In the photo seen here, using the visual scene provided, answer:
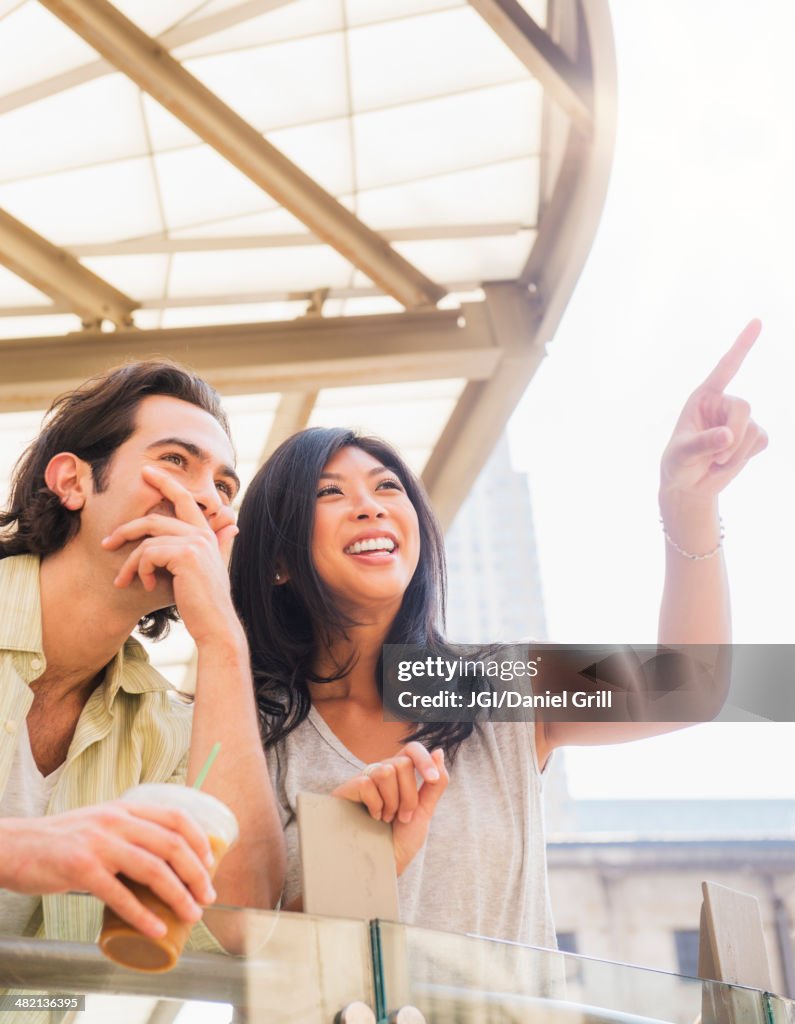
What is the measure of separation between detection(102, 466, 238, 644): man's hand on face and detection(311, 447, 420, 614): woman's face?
0.16 meters

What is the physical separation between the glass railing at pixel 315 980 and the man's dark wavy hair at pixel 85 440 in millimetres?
1235

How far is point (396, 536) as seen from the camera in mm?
2051

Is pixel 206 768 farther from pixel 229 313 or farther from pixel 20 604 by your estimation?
pixel 229 313

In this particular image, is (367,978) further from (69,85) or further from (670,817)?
(670,817)

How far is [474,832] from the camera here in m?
1.69

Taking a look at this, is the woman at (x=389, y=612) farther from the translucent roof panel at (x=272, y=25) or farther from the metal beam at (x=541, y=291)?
the translucent roof panel at (x=272, y=25)

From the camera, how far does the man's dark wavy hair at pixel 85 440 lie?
213 centimetres

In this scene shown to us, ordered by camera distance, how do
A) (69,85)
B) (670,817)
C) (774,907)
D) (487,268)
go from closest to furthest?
(69,85) < (487,268) < (774,907) < (670,817)

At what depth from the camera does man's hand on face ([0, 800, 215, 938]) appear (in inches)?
36.3

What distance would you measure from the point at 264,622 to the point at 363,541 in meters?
0.22

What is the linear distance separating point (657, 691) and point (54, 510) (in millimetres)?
1053

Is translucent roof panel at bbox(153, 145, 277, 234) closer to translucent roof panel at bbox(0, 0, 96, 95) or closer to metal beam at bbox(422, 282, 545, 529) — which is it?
translucent roof panel at bbox(0, 0, 96, 95)

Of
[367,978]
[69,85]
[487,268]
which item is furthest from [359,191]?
[367,978]

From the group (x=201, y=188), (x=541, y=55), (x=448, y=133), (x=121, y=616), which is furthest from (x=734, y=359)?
(x=201, y=188)
